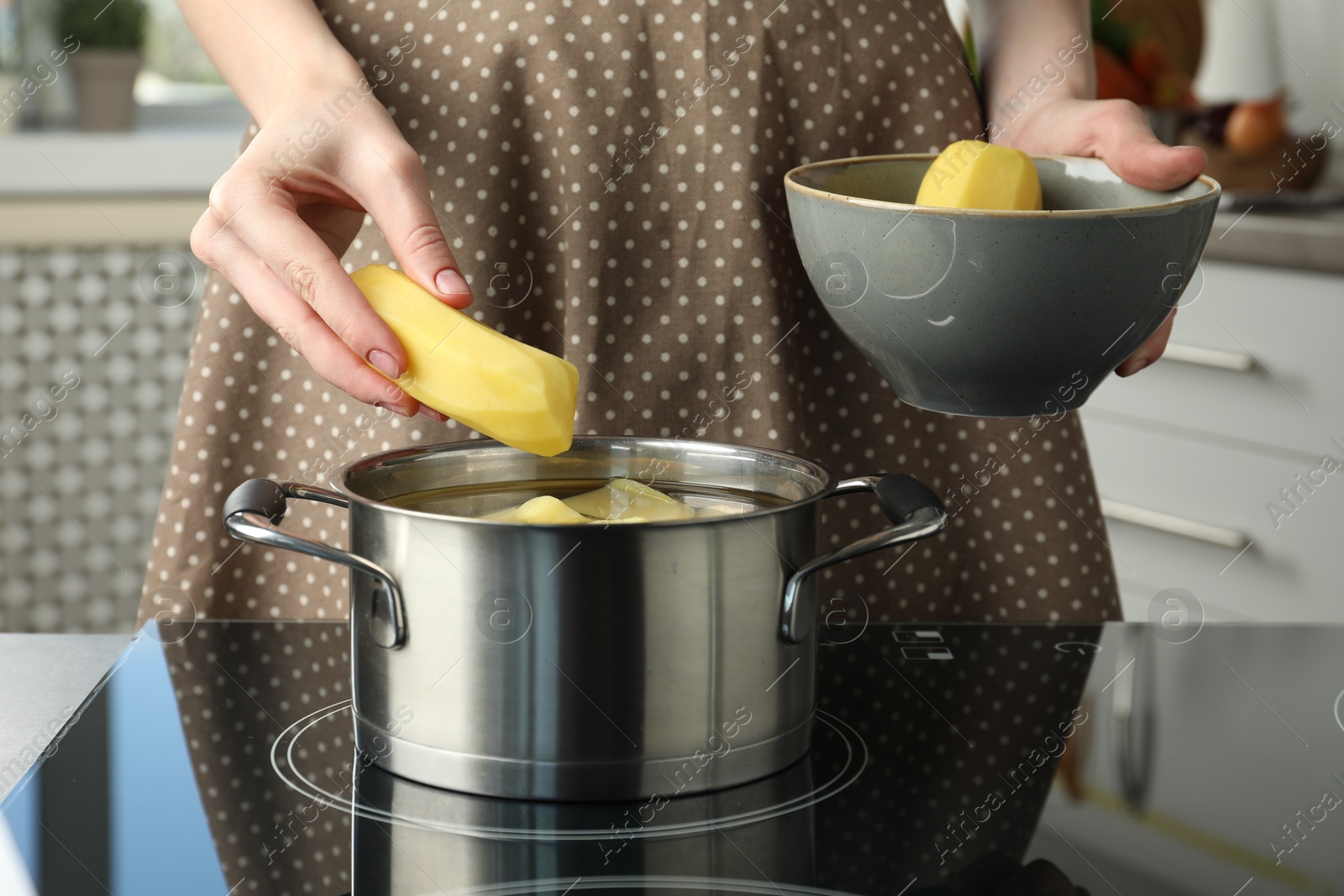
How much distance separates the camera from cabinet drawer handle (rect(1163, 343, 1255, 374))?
149 centimetres

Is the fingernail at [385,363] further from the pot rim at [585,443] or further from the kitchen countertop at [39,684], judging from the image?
the kitchen countertop at [39,684]

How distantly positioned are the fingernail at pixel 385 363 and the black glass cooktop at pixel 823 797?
0.48 ft

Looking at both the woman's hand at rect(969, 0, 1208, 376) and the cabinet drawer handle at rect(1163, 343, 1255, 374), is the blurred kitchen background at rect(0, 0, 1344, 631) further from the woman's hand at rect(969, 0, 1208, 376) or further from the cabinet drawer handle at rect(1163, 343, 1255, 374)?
the woman's hand at rect(969, 0, 1208, 376)

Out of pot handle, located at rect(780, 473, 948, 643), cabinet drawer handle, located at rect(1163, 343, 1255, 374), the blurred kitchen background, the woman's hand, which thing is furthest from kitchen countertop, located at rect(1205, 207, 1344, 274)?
pot handle, located at rect(780, 473, 948, 643)

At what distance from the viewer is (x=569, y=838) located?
43 centimetres

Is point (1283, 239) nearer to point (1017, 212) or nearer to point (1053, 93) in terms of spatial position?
point (1053, 93)

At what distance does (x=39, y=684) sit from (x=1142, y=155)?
538 millimetres

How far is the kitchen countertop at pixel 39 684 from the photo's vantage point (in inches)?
20.1

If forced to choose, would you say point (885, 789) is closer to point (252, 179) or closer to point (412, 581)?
point (412, 581)

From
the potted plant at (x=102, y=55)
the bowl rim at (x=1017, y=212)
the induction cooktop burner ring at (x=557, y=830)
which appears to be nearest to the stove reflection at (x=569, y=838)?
the induction cooktop burner ring at (x=557, y=830)

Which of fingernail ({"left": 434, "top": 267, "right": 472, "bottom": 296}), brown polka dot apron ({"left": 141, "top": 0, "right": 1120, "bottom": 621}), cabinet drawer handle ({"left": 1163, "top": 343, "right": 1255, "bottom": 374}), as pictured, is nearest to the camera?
fingernail ({"left": 434, "top": 267, "right": 472, "bottom": 296})

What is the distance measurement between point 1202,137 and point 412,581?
1.58m

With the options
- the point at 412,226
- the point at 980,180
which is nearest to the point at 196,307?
the point at 412,226

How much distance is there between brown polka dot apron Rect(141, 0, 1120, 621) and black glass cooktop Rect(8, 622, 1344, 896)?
5.0 inches
